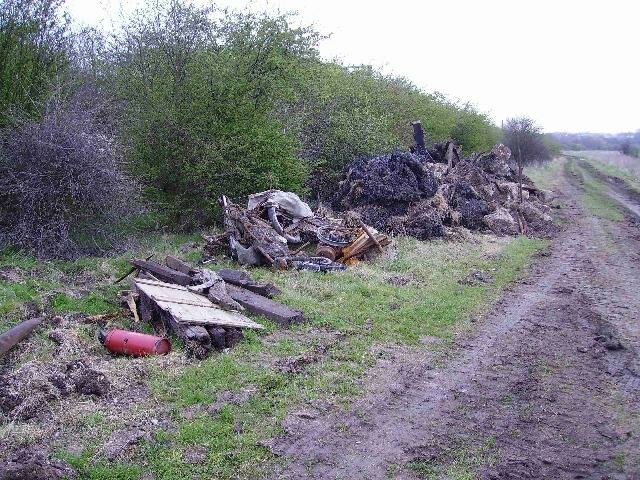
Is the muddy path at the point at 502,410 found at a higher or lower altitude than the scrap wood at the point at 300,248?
lower

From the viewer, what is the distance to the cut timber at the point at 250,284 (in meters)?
9.38

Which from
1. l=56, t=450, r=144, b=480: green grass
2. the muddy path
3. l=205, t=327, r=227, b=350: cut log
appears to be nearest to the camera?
l=56, t=450, r=144, b=480: green grass

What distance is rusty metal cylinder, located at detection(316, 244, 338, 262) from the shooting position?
12203mm

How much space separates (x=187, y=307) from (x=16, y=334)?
2020 millimetres

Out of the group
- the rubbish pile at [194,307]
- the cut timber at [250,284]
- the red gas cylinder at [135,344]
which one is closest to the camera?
the red gas cylinder at [135,344]

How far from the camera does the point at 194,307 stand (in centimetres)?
795

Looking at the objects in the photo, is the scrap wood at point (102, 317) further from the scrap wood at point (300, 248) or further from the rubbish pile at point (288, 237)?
the scrap wood at point (300, 248)

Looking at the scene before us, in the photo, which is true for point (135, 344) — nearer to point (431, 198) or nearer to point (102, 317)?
point (102, 317)

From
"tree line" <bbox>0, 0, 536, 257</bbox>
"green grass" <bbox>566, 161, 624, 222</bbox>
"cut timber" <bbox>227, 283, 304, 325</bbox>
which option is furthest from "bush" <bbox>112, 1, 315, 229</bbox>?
"green grass" <bbox>566, 161, 624, 222</bbox>

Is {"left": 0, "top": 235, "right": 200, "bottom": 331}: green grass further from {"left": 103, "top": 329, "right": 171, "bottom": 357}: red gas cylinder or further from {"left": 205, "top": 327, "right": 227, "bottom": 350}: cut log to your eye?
{"left": 205, "top": 327, "right": 227, "bottom": 350}: cut log

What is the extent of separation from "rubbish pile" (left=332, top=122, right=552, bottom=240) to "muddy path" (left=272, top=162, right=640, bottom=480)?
18.9 ft

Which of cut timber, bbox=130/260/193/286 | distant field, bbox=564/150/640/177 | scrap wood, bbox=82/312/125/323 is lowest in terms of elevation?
scrap wood, bbox=82/312/125/323

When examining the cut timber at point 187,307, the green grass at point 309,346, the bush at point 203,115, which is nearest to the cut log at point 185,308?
the cut timber at point 187,307

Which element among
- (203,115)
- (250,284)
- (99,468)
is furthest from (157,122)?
(99,468)
